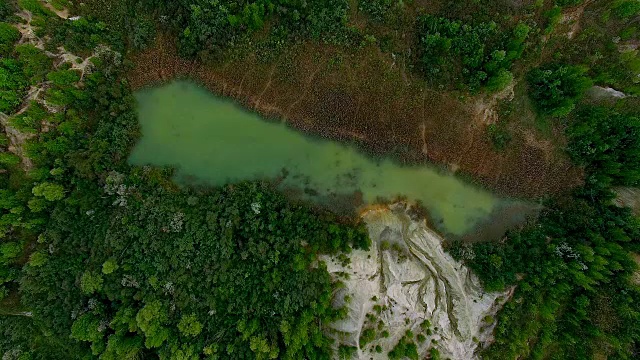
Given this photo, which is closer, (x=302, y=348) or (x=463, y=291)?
(x=302, y=348)

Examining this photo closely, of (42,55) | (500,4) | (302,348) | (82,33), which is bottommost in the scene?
(302,348)

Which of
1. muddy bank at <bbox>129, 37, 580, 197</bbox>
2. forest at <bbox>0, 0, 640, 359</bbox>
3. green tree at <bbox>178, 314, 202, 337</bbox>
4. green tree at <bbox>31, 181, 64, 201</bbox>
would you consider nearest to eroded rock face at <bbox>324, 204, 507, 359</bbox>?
forest at <bbox>0, 0, 640, 359</bbox>

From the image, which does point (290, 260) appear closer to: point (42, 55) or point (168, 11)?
point (168, 11)

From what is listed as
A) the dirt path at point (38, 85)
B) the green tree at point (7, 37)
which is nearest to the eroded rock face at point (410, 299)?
the dirt path at point (38, 85)

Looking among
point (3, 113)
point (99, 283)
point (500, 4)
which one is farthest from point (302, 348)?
point (500, 4)

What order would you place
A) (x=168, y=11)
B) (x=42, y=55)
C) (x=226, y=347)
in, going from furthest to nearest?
(x=168, y=11)
(x=42, y=55)
(x=226, y=347)

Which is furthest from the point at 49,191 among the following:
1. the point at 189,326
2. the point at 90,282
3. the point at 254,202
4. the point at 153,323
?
the point at 254,202

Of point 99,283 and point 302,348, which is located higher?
point 302,348

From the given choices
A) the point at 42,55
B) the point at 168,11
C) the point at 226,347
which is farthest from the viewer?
the point at 168,11
